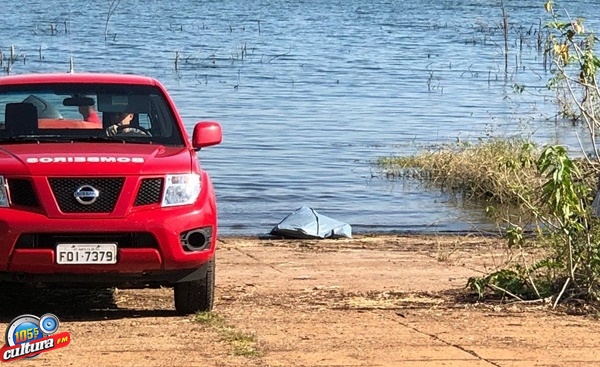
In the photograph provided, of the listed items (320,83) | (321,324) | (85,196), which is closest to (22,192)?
(85,196)

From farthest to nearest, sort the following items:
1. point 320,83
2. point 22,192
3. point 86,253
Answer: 1. point 320,83
2. point 22,192
3. point 86,253

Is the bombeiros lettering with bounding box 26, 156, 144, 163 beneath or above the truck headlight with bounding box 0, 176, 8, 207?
above

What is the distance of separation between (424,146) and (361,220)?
6.43 m

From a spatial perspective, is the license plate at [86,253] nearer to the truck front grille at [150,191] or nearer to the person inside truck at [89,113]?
the truck front grille at [150,191]

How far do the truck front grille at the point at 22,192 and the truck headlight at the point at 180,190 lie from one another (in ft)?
2.72

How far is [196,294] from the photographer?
29.8ft

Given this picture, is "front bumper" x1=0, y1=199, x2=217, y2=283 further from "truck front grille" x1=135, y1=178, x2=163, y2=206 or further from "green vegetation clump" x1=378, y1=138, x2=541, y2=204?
"green vegetation clump" x1=378, y1=138, x2=541, y2=204

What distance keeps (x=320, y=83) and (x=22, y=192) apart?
27.1 metres

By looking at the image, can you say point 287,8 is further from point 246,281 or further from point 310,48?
point 246,281

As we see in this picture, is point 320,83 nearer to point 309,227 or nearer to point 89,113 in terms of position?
point 309,227

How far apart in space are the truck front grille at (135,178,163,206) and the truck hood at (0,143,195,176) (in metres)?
0.06

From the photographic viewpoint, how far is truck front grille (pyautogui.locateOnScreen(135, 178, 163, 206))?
870cm

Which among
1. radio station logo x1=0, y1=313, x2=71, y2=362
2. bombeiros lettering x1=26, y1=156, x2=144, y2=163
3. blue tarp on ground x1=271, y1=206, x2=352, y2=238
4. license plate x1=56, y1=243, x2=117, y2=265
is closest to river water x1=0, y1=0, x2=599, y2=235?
blue tarp on ground x1=271, y1=206, x2=352, y2=238

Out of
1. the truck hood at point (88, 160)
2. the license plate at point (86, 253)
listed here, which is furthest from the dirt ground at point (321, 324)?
the truck hood at point (88, 160)
